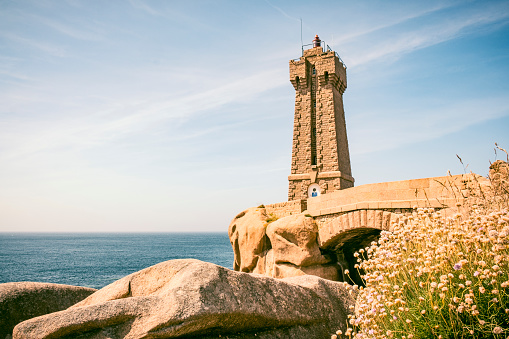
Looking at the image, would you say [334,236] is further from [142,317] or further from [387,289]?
[142,317]

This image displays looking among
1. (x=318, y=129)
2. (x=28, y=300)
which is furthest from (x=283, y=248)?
(x=318, y=129)

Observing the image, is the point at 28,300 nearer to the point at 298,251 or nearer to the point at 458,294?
the point at 458,294

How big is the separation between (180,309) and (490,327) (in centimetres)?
283

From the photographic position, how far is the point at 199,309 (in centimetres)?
367

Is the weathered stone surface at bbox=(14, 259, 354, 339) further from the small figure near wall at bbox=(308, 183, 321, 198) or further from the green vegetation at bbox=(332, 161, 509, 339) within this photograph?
the small figure near wall at bbox=(308, 183, 321, 198)

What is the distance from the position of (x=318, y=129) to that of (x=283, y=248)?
10.7 metres

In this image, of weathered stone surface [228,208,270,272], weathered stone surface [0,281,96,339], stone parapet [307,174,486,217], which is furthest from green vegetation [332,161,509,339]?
weathered stone surface [228,208,270,272]

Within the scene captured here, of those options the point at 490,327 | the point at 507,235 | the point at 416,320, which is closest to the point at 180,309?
the point at 416,320

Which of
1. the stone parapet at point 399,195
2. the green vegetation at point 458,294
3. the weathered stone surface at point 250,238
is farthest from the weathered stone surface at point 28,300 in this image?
the weathered stone surface at point 250,238

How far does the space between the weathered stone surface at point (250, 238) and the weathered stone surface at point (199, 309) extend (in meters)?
10.6

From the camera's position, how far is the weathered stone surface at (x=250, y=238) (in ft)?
51.7

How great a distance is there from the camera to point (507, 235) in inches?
132

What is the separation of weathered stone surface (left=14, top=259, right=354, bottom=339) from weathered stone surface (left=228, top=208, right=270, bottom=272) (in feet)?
34.6

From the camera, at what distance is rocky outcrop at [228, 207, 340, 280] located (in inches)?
535
